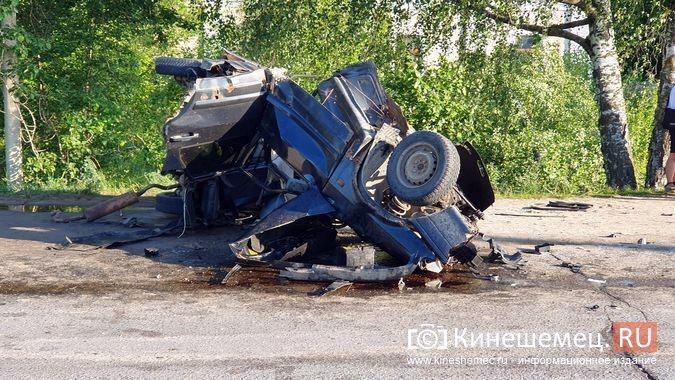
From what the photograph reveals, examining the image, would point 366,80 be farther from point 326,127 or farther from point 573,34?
point 573,34

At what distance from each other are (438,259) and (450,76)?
737 cm

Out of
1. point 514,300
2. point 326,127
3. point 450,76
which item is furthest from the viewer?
point 450,76

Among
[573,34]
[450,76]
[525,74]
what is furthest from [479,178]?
[525,74]

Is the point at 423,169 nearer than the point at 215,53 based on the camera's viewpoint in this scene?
Yes

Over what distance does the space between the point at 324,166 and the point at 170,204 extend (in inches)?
108

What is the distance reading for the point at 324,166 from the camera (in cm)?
690

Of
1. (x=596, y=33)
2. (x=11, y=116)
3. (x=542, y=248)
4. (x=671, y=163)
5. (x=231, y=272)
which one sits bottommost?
(x=542, y=248)

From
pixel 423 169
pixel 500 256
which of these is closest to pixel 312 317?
pixel 423 169

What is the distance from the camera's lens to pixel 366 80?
7.21 metres

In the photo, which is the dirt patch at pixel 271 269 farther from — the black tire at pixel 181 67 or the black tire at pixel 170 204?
the black tire at pixel 181 67

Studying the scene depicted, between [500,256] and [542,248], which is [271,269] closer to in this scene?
[500,256]

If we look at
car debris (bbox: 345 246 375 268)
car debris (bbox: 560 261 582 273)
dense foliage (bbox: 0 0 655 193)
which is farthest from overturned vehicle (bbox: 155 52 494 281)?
dense foliage (bbox: 0 0 655 193)

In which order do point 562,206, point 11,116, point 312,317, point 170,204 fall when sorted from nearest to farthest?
point 312,317 → point 170,204 → point 562,206 → point 11,116

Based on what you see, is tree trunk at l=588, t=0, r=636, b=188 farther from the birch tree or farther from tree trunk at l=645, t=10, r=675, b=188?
tree trunk at l=645, t=10, r=675, b=188
